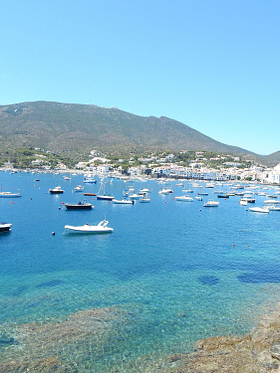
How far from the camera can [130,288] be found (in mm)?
21750

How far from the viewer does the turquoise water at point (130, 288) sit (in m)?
14.6

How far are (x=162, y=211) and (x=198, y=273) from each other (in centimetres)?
3673

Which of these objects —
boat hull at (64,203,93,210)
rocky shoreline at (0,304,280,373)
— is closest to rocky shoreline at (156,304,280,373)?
rocky shoreline at (0,304,280,373)

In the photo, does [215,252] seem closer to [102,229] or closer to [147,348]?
[102,229]

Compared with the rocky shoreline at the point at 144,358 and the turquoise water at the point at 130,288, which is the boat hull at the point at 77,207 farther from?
the rocky shoreline at the point at 144,358

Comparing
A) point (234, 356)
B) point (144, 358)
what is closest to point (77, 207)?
point (144, 358)

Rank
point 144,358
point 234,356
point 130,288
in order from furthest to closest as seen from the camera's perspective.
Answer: point 130,288
point 144,358
point 234,356

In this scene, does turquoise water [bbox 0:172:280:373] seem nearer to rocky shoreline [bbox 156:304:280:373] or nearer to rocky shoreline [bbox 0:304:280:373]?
rocky shoreline [bbox 0:304:280:373]

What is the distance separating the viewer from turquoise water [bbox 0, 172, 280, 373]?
14586mm

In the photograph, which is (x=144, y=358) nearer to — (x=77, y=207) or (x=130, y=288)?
(x=130, y=288)

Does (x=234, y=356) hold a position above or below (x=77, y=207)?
below

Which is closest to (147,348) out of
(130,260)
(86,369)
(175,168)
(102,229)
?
(86,369)

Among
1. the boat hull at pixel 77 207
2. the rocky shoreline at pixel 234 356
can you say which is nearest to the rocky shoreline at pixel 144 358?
the rocky shoreline at pixel 234 356

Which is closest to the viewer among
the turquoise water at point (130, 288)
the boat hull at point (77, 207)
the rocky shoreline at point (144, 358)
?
the rocky shoreline at point (144, 358)
